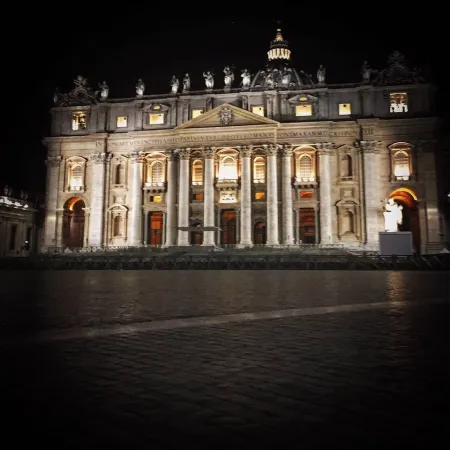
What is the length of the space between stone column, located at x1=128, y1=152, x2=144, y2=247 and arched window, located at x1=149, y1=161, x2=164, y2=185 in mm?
1569

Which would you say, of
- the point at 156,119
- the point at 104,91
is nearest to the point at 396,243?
the point at 156,119

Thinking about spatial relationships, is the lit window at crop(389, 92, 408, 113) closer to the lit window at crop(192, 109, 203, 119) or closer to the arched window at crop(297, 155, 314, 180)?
the arched window at crop(297, 155, 314, 180)

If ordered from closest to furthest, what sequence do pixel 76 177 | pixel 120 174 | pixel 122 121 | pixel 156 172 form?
pixel 156 172 → pixel 120 174 → pixel 122 121 → pixel 76 177

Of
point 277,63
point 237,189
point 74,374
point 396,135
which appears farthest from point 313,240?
point 74,374

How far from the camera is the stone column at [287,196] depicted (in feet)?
159

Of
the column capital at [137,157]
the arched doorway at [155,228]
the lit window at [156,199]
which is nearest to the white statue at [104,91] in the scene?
the column capital at [137,157]

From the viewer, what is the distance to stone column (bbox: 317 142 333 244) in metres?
47.7

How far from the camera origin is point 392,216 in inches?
1903

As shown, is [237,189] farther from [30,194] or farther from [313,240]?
[30,194]

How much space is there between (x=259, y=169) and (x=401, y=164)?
52.4 ft

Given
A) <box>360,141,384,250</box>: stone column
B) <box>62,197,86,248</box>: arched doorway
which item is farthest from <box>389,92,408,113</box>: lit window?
<box>62,197,86,248</box>: arched doorway

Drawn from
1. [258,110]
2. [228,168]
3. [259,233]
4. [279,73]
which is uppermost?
[279,73]

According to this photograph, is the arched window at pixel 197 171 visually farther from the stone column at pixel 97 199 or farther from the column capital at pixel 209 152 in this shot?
the stone column at pixel 97 199

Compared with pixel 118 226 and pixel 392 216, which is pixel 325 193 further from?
pixel 118 226
